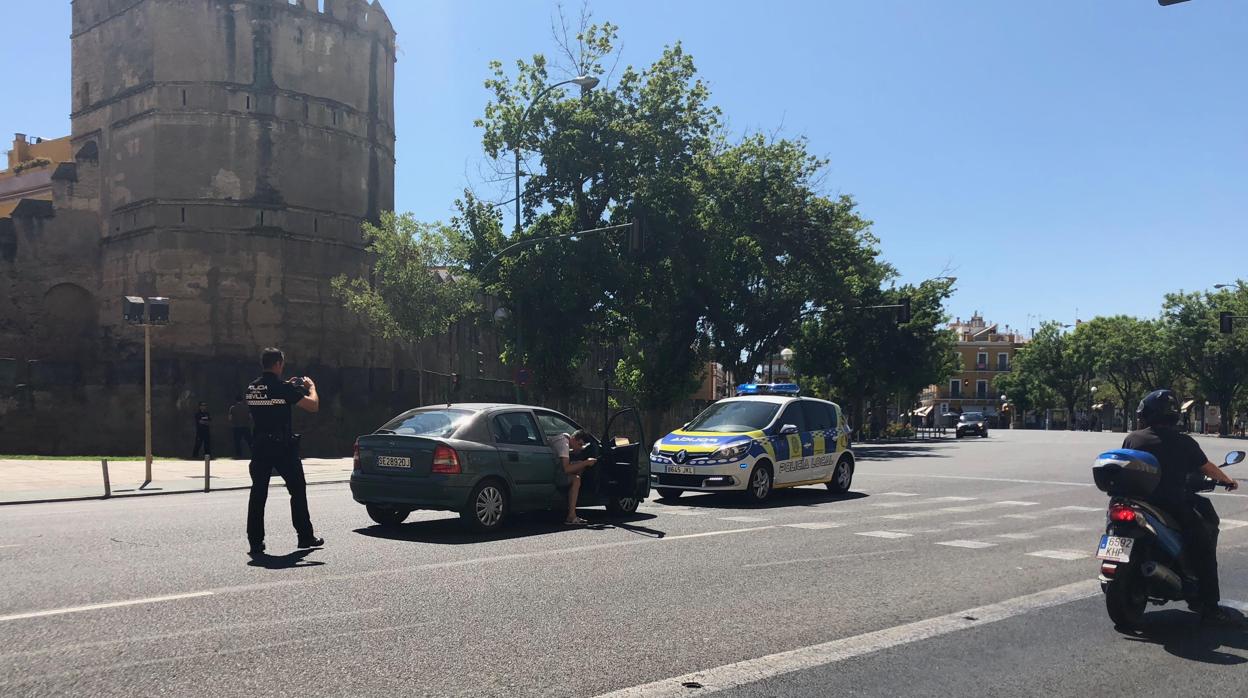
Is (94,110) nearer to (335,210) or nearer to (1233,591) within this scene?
(335,210)

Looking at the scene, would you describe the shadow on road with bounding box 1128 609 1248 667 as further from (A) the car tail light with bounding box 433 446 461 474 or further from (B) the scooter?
(A) the car tail light with bounding box 433 446 461 474

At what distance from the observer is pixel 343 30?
43.5 metres

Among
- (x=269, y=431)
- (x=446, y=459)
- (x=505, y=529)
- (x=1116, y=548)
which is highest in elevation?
(x=269, y=431)

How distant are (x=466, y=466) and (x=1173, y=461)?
21.0ft

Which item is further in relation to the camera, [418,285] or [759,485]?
[418,285]

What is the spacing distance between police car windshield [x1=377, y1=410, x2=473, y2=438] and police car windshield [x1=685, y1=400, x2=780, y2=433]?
524cm

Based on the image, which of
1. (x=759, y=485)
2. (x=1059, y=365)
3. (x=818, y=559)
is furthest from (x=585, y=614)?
(x=1059, y=365)

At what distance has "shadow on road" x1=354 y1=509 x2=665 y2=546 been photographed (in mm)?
10188

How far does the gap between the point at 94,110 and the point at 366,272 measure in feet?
44.8

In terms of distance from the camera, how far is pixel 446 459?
1027 centimetres

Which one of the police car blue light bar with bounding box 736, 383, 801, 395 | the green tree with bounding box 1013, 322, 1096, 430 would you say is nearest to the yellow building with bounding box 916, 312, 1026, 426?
the green tree with bounding box 1013, 322, 1096, 430

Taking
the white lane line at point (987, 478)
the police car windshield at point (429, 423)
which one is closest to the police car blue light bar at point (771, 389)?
the white lane line at point (987, 478)

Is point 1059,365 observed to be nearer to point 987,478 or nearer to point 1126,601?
point 987,478

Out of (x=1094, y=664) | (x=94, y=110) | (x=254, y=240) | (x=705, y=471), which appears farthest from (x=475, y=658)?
(x=94, y=110)
